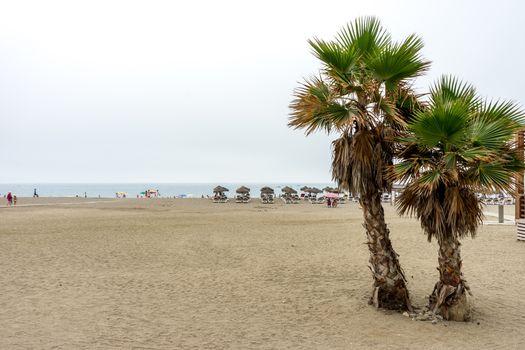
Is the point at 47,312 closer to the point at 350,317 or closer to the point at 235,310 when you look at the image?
the point at 235,310

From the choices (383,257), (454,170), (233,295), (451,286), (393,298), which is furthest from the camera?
(233,295)

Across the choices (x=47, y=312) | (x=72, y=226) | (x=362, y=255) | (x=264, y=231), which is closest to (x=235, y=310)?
(x=47, y=312)

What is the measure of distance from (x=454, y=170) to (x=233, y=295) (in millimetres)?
4593

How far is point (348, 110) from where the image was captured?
Answer: 20.6 feet

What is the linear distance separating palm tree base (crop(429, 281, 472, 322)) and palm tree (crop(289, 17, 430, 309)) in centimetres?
58

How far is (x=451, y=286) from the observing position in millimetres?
5957

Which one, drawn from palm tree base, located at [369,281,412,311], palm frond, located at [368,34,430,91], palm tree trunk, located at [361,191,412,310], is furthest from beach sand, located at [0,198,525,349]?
palm frond, located at [368,34,430,91]

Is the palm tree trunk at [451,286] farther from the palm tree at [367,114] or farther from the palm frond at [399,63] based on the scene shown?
the palm frond at [399,63]

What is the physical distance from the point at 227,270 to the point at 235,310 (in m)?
3.27

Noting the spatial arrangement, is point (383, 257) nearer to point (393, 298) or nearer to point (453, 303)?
point (393, 298)

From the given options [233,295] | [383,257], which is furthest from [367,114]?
[233,295]

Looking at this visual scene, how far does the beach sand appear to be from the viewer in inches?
216

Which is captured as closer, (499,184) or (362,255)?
(499,184)

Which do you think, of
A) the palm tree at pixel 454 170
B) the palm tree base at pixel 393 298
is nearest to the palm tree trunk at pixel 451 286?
the palm tree at pixel 454 170
